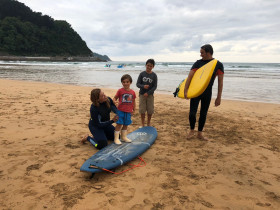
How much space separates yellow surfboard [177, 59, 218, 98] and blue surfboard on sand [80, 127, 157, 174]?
125cm

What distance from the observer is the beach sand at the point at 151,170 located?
7.54ft

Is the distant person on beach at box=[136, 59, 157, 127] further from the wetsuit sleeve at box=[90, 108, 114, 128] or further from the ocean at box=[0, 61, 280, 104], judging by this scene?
the ocean at box=[0, 61, 280, 104]

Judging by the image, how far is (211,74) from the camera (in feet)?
12.1

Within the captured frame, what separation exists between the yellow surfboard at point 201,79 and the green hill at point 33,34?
77.6m

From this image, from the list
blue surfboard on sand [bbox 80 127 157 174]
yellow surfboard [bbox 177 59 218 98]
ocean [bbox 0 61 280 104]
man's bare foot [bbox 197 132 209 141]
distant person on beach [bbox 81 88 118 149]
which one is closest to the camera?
blue surfboard on sand [bbox 80 127 157 174]

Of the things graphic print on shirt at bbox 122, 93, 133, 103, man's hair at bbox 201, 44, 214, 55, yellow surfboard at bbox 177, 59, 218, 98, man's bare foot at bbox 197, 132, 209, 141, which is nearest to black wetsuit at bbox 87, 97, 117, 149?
graphic print on shirt at bbox 122, 93, 133, 103

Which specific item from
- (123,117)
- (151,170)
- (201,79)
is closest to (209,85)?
Answer: (201,79)

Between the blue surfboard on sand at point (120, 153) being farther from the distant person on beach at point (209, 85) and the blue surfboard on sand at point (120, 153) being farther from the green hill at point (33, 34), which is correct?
the green hill at point (33, 34)

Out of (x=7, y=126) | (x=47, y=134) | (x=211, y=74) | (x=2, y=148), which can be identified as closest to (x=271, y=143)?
(x=211, y=74)

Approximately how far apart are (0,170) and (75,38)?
107 meters

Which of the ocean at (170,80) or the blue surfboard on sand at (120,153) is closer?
the blue surfboard on sand at (120,153)

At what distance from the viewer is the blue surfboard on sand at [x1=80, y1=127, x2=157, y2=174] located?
2828 mm

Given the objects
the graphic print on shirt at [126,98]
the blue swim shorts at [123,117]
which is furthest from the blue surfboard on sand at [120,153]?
the graphic print on shirt at [126,98]

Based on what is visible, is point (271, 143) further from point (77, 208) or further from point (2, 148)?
point (2, 148)
